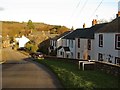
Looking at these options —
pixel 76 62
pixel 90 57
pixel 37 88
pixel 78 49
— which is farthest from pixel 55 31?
pixel 37 88

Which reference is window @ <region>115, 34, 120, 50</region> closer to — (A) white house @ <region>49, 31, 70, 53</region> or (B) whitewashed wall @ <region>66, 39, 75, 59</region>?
(B) whitewashed wall @ <region>66, 39, 75, 59</region>

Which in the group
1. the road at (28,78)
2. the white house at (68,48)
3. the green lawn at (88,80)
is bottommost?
the road at (28,78)

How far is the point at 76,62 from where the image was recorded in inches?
1296

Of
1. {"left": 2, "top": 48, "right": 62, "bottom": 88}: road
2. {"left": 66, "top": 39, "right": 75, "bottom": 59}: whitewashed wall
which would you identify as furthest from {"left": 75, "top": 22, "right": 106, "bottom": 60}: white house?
{"left": 2, "top": 48, "right": 62, "bottom": 88}: road

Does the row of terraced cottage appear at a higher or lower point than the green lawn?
higher

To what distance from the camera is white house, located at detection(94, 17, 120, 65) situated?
101ft

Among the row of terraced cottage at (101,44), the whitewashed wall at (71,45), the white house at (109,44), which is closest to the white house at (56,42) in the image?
the whitewashed wall at (71,45)

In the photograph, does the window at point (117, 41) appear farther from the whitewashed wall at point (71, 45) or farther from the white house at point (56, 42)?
the white house at point (56, 42)

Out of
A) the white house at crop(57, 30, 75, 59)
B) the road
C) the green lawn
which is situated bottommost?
the road

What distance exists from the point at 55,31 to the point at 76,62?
299 ft

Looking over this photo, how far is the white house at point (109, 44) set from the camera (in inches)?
1208

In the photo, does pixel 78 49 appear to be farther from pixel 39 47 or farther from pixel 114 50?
pixel 39 47

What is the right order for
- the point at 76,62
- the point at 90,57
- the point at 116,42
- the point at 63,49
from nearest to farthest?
the point at 116,42, the point at 76,62, the point at 90,57, the point at 63,49

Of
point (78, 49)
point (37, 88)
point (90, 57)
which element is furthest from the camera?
point (78, 49)
